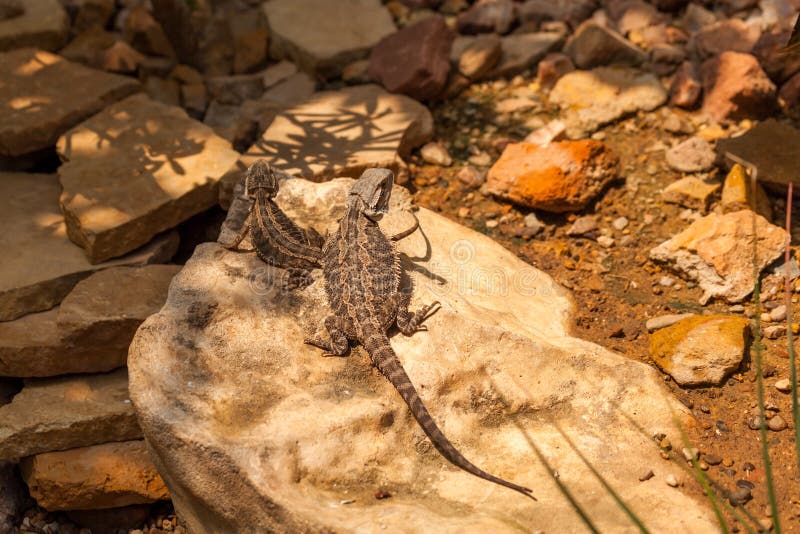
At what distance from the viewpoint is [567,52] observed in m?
7.68

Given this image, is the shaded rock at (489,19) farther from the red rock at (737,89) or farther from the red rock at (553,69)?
the red rock at (737,89)

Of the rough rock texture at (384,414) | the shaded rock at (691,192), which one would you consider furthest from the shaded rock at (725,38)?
the rough rock texture at (384,414)

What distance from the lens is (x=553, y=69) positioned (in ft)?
24.3

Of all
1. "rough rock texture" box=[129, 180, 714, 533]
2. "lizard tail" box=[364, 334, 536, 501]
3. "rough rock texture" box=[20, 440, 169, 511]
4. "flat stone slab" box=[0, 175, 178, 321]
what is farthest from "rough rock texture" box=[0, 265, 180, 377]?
"lizard tail" box=[364, 334, 536, 501]

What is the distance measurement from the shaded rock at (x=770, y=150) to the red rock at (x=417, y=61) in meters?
2.76

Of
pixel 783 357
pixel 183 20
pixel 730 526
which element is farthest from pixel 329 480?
pixel 183 20

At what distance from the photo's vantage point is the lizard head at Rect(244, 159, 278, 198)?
17.3ft

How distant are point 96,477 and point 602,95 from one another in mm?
5479

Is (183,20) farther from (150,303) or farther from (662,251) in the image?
(662,251)

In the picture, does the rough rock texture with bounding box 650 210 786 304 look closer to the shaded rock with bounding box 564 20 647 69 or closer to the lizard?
the lizard

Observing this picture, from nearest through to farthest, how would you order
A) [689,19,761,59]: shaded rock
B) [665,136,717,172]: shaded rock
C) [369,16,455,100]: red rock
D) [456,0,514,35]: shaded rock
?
[665,136,717,172]: shaded rock → [689,19,761,59]: shaded rock → [369,16,455,100]: red rock → [456,0,514,35]: shaded rock

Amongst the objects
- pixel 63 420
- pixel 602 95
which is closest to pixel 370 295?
pixel 63 420

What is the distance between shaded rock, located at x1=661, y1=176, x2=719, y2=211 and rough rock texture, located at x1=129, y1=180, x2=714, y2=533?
184 centimetres

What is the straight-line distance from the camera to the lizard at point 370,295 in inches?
162
